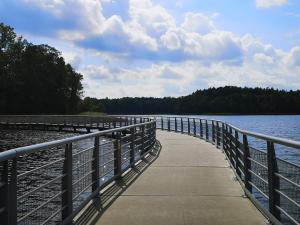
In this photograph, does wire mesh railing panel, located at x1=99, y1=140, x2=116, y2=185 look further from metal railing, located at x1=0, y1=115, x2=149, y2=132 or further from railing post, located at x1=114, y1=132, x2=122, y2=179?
metal railing, located at x1=0, y1=115, x2=149, y2=132

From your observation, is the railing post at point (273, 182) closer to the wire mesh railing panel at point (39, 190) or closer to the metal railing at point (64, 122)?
the wire mesh railing panel at point (39, 190)

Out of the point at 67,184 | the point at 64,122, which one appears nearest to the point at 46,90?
the point at 64,122

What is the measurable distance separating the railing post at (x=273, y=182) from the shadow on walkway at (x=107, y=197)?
2.59m

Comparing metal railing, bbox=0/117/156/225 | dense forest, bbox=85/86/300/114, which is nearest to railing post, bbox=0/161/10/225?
metal railing, bbox=0/117/156/225

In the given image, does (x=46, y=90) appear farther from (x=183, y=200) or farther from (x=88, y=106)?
(x=183, y=200)

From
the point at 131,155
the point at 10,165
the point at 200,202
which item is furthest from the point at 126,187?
the point at 10,165

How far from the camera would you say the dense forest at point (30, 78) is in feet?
352

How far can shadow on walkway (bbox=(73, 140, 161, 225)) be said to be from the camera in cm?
792

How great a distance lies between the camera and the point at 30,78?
368ft

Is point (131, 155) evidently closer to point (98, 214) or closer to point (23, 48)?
point (98, 214)

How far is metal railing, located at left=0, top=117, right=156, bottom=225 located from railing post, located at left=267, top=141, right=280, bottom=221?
2837 millimetres

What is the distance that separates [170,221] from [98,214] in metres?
1.22

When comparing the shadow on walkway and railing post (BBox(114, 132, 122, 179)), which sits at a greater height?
railing post (BBox(114, 132, 122, 179))

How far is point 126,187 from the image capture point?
1107cm
